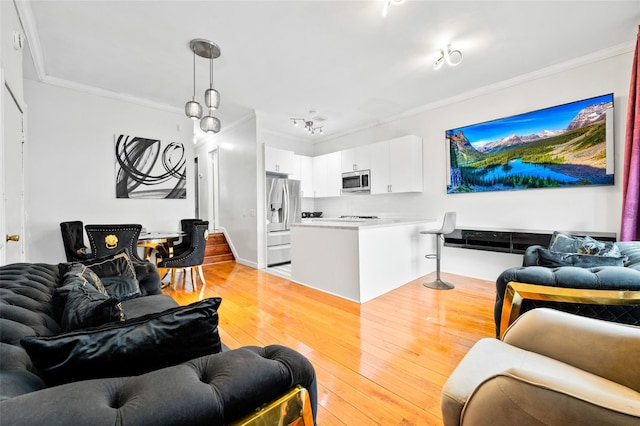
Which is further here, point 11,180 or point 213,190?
point 213,190

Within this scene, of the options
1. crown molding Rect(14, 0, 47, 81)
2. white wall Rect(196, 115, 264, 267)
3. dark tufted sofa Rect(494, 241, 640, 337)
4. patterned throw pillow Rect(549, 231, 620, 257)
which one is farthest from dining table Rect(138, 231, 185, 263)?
patterned throw pillow Rect(549, 231, 620, 257)

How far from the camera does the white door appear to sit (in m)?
1.98

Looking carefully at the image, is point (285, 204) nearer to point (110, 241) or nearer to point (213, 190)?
point (213, 190)

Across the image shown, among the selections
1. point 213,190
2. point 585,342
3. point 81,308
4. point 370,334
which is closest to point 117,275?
point 81,308

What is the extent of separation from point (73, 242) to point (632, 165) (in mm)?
6342

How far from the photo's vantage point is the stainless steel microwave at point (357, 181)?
5270 millimetres

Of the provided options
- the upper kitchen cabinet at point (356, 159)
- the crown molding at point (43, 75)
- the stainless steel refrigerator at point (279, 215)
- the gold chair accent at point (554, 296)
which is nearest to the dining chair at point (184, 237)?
the stainless steel refrigerator at point (279, 215)

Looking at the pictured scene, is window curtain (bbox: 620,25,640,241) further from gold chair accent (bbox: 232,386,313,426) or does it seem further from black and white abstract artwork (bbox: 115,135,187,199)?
black and white abstract artwork (bbox: 115,135,187,199)

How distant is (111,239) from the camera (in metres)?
3.15

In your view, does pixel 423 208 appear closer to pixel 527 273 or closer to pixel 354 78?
pixel 354 78

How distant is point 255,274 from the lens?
464cm

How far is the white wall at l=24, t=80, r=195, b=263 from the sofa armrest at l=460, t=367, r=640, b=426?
5035 millimetres

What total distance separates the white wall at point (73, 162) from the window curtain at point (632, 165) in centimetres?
619

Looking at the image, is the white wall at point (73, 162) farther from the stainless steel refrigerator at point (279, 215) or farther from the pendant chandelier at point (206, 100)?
the pendant chandelier at point (206, 100)
